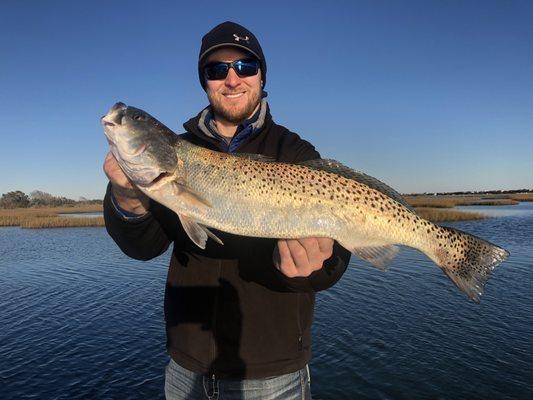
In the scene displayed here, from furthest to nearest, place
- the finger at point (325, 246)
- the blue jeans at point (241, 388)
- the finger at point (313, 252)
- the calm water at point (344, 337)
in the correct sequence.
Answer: the calm water at point (344, 337), the finger at point (325, 246), the finger at point (313, 252), the blue jeans at point (241, 388)

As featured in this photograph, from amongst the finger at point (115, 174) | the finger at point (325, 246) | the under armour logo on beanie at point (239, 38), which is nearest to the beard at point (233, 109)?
the under armour logo on beanie at point (239, 38)

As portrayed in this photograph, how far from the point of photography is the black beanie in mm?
4406

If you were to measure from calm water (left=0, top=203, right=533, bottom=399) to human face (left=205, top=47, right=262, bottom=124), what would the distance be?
781cm

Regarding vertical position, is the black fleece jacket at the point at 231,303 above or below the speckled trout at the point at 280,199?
below

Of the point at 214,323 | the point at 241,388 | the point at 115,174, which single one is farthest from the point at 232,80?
the point at 241,388

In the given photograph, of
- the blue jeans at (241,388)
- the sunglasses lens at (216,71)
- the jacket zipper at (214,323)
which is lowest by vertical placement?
the blue jeans at (241,388)

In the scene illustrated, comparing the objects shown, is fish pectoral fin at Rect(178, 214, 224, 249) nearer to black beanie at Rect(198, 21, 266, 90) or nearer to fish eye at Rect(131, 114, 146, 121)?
fish eye at Rect(131, 114, 146, 121)

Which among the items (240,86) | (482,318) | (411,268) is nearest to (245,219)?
(240,86)

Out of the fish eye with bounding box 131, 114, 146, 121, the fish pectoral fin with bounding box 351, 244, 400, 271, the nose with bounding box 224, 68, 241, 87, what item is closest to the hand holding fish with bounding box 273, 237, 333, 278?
the fish pectoral fin with bounding box 351, 244, 400, 271

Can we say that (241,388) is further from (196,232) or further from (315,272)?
(196,232)

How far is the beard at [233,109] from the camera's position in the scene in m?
4.24

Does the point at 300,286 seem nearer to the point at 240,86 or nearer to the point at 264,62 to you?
the point at 240,86

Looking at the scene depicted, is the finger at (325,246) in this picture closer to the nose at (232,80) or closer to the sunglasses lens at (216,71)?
the nose at (232,80)

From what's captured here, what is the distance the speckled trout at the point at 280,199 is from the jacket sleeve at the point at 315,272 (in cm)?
19
